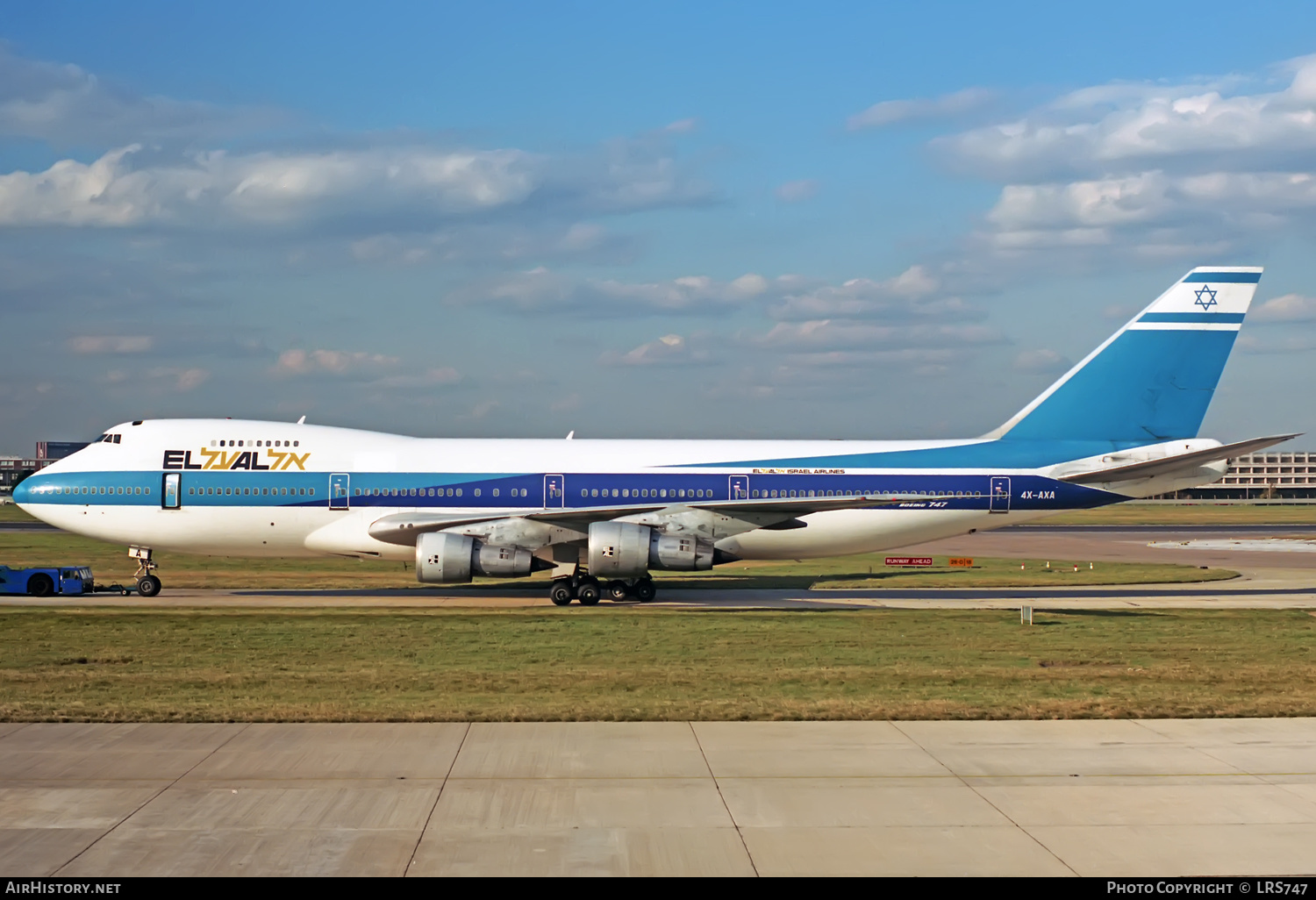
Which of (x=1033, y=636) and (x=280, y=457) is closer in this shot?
(x=1033, y=636)

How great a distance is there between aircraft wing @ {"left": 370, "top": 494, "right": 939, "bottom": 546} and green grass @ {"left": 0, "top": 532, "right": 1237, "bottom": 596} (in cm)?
332

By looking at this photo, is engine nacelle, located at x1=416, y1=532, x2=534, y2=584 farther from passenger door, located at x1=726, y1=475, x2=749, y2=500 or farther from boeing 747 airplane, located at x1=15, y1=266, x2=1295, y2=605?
passenger door, located at x1=726, y1=475, x2=749, y2=500

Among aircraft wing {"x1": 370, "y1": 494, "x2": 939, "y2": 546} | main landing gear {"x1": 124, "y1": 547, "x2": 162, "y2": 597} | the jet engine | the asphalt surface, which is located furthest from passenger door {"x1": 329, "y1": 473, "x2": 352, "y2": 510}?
the asphalt surface

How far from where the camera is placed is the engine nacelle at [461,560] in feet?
102

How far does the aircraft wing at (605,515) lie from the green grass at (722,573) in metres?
3.32

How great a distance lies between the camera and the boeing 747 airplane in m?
32.7

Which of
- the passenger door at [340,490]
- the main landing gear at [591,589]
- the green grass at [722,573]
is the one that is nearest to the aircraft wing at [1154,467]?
the green grass at [722,573]

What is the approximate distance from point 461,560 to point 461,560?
22mm

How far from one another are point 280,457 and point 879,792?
25527 mm

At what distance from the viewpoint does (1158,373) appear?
36094 millimetres

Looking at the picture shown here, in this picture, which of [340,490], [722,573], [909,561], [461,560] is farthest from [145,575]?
[909,561]
